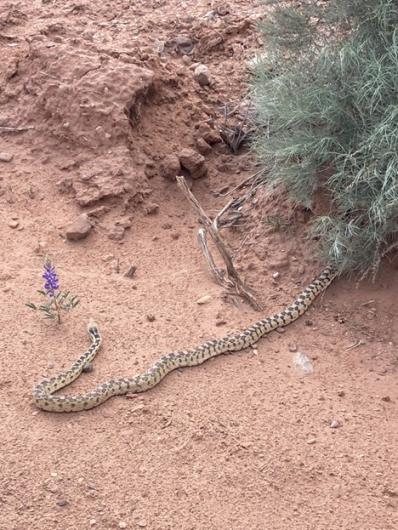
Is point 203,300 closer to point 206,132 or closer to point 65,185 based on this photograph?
point 65,185

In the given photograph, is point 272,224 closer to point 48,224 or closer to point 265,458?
point 48,224

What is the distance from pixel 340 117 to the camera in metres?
6.73

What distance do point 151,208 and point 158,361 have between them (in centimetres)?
243

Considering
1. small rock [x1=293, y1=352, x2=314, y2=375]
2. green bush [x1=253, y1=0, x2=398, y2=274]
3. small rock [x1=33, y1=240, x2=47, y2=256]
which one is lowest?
small rock [x1=33, y1=240, x2=47, y2=256]

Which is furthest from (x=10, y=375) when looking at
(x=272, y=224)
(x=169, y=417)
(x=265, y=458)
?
(x=272, y=224)

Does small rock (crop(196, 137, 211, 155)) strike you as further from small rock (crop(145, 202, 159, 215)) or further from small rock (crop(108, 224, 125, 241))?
small rock (crop(108, 224, 125, 241))

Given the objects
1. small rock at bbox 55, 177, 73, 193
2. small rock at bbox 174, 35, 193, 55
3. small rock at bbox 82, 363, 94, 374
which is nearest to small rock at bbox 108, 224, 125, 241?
small rock at bbox 55, 177, 73, 193

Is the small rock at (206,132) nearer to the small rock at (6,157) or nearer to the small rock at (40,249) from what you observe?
the small rock at (6,157)

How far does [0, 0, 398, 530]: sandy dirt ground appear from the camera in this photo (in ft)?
16.6

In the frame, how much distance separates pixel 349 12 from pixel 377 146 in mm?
1288

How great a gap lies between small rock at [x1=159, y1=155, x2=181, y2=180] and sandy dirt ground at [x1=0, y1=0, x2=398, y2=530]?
1 cm

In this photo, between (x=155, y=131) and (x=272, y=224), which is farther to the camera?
(x=155, y=131)

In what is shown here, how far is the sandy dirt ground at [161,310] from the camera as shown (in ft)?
16.6

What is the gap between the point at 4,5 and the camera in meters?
10.8
